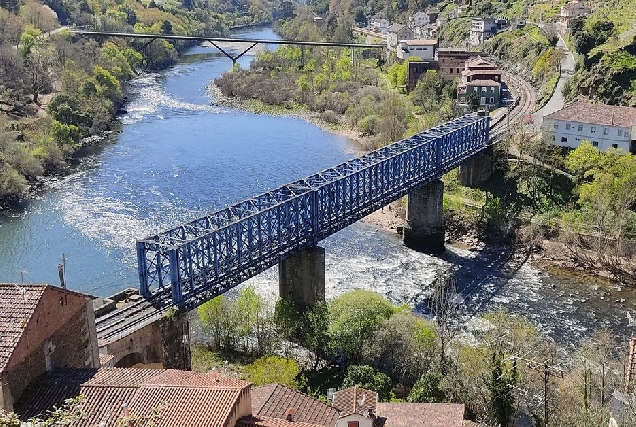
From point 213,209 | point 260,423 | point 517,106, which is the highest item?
point 260,423

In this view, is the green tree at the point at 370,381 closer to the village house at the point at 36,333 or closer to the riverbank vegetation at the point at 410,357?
the riverbank vegetation at the point at 410,357

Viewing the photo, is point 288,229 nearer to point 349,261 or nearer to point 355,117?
point 349,261

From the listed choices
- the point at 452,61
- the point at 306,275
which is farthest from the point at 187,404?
the point at 452,61

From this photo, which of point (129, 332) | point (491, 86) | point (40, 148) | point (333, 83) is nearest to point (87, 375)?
point (129, 332)

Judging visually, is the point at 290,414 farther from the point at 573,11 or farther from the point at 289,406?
Result: the point at 573,11

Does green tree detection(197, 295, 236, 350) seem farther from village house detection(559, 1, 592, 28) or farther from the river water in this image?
village house detection(559, 1, 592, 28)

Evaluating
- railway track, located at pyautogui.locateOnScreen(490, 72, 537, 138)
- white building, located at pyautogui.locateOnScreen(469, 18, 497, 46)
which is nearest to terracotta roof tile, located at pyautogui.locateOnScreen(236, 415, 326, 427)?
railway track, located at pyautogui.locateOnScreen(490, 72, 537, 138)
